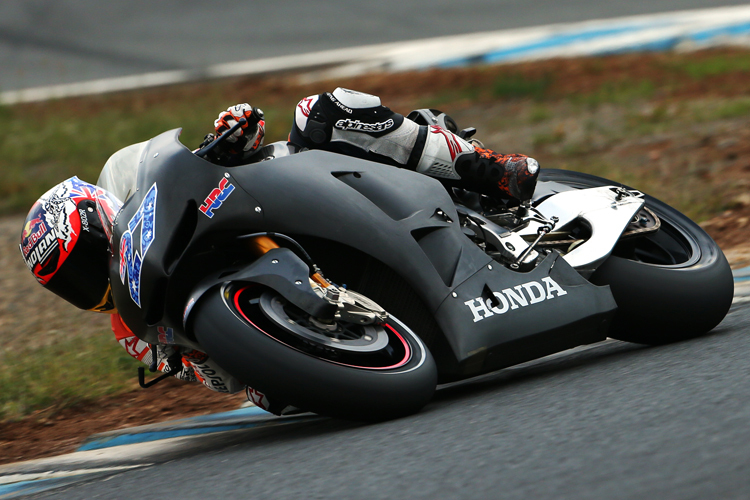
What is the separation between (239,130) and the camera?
3104 millimetres

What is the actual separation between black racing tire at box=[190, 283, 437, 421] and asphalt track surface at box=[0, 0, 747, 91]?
11.6m

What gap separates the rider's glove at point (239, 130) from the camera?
3.12 meters

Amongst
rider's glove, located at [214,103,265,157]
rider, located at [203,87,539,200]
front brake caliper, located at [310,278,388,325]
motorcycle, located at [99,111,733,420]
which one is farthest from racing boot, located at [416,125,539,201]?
front brake caliper, located at [310,278,388,325]

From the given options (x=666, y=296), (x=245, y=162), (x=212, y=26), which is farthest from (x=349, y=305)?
(x=212, y=26)

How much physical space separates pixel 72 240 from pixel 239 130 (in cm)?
72

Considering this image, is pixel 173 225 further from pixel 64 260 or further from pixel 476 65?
pixel 476 65

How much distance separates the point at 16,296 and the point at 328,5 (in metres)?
10.5

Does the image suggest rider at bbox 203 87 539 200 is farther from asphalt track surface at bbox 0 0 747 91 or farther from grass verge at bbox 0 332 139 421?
asphalt track surface at bbox 0 0 747 91

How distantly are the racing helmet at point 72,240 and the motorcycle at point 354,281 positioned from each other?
100mm

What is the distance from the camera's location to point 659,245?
380cm

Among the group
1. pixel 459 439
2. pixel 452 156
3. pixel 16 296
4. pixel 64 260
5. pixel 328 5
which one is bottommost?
pixel 16 296

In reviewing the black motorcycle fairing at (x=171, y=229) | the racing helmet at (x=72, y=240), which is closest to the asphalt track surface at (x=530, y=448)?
the black motorcycle fairing at (x=171, y=229)

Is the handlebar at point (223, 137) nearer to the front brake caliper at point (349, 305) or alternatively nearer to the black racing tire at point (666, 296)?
the front brake caliper at point (349, 305)

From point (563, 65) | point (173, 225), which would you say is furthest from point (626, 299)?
point (563, 65)
